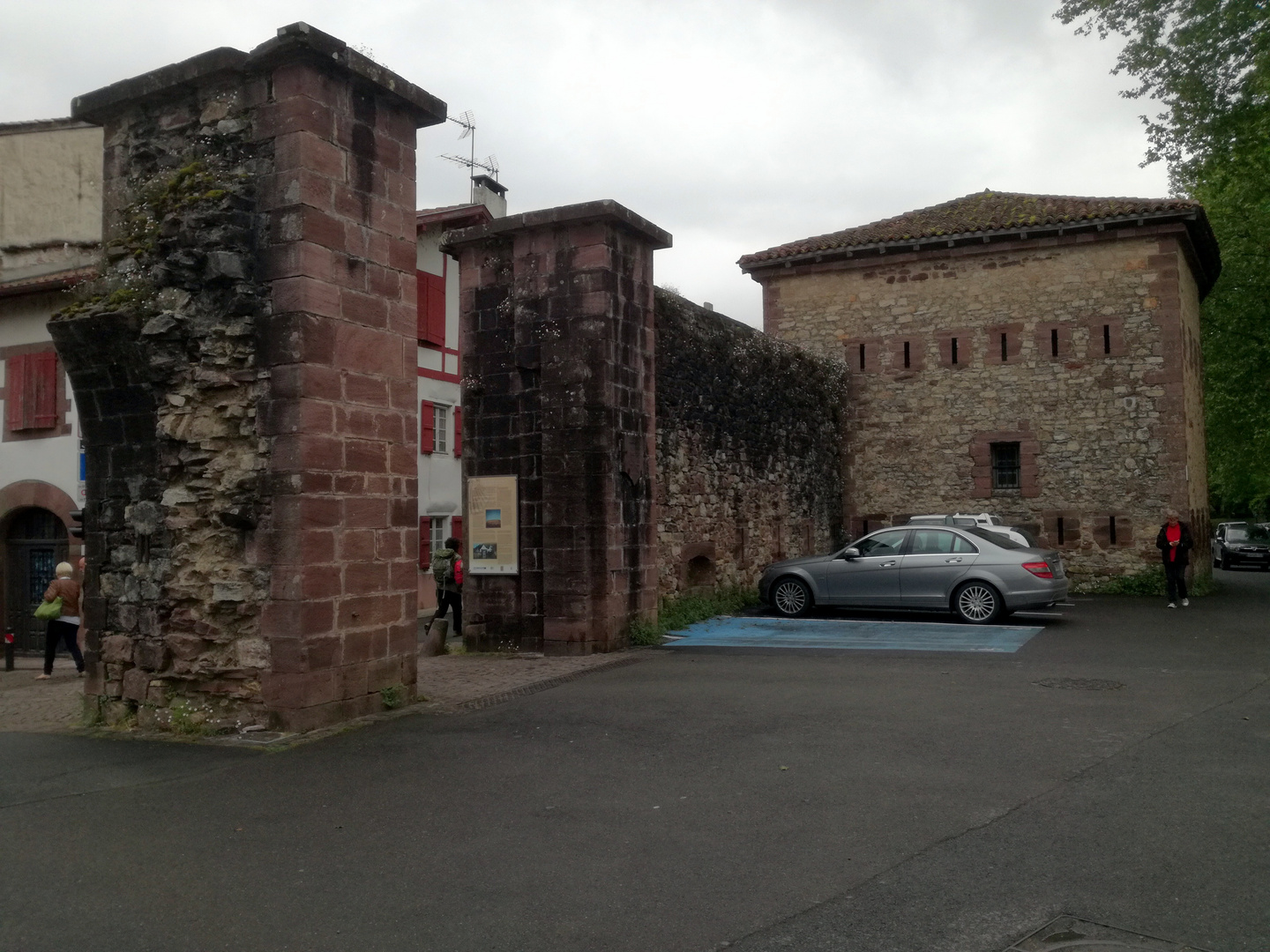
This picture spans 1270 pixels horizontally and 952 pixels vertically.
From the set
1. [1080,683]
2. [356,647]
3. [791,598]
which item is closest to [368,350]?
[356,647]

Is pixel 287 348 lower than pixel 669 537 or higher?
higher

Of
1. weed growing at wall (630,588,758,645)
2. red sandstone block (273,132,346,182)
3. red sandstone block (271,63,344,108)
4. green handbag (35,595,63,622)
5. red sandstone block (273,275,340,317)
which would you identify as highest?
red sandstone block (271,63,344,108)

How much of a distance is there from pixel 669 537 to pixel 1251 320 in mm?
21453

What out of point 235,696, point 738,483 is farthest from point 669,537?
point 235,696

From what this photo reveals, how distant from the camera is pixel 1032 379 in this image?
21.5 metres

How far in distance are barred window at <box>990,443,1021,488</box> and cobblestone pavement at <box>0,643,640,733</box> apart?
41.6 feet

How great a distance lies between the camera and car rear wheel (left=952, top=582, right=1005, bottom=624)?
14.3 m

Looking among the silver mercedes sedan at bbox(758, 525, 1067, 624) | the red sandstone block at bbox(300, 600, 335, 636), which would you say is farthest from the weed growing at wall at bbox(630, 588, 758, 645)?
the red sandstone block at bbox(300, 600, 335, 636)

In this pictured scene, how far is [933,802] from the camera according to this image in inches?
217

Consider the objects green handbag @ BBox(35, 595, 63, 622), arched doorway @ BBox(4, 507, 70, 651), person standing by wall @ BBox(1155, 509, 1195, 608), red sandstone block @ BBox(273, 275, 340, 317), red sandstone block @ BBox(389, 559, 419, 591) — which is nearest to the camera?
red sandstone block @ BBox(273, 275, 340, 317)

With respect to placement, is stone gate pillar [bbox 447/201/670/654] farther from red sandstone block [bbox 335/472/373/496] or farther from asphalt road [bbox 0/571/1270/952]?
red sandstone block [bbox 335/472/373/496]

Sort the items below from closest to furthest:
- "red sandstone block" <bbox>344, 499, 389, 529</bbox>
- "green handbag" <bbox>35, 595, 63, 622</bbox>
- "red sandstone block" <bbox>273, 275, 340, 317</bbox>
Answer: "red sandstone block" <bbox>273, 275, 340, 317</bbox> < "red sandstone block" <bbox>344, 499, 389, 529</bbox> < "green handbag" <bbox>35, 595, 63, 622</bbox>

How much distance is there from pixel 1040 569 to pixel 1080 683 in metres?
5.13

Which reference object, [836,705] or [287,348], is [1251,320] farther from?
[287,348]
